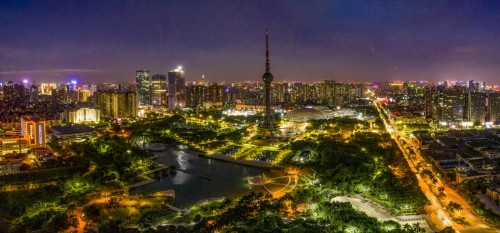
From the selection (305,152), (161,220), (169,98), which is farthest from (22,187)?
(169,98)

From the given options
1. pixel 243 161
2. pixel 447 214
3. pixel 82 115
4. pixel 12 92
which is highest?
pixel 12 92

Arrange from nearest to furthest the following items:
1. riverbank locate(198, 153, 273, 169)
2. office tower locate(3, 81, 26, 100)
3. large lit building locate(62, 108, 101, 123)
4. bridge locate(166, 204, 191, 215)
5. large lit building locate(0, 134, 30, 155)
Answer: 1. bridge locate(166, 204, 191, 215)
2. riverbank locate(198, 153, 273, 169)
3. large lit building locate(0, 134, 30, 155)
4. large lit building locate(62, 108, 101, 123)
5. office tower locate(3, 81, 26, 100)

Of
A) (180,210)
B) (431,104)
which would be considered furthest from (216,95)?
(180,210)

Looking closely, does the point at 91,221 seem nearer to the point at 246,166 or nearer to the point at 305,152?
the point at 246,166

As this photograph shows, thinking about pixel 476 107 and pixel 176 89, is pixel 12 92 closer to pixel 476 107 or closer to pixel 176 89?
pixel 176 89

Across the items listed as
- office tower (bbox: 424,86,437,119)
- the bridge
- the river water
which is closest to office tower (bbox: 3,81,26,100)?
the river water

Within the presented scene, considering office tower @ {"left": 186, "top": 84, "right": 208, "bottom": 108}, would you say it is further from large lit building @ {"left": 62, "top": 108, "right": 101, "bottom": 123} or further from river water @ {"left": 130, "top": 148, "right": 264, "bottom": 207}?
river water @ {"left": 130, "top": 148, "right": 264, "bottom": 207}
